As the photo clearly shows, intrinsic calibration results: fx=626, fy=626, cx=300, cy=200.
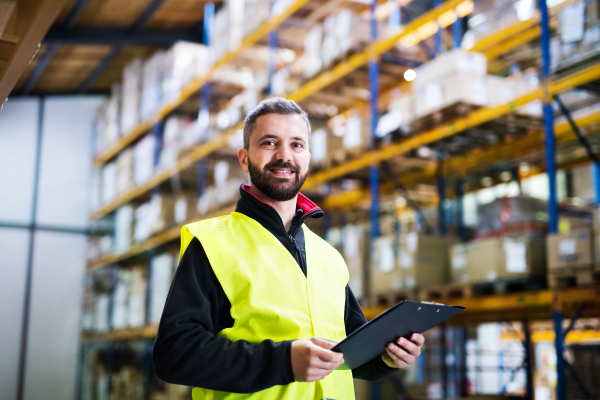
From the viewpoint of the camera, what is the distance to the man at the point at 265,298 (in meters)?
1.65

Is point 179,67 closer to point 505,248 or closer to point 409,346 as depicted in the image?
point 505,248

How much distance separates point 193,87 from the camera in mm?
10961

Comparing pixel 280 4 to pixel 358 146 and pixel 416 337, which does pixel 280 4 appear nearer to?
pixel 358 146

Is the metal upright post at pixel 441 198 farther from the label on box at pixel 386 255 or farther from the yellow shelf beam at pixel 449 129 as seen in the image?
the label on box at pixel 386 255

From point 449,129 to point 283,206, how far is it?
4.50 m

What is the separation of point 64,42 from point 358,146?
7154mm

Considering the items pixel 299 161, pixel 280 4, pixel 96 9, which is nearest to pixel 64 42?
pixel 96 9

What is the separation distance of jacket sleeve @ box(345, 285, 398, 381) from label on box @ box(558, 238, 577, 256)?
121 inches

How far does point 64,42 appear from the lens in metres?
11.7

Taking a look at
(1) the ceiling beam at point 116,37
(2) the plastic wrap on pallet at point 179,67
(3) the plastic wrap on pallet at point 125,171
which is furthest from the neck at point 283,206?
(3) the plastic wrap on pallet at point 125,171

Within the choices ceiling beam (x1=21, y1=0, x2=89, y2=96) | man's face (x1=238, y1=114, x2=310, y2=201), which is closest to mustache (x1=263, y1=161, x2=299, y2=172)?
man's face (x1=238, y1=114, x2=310, y2=201)

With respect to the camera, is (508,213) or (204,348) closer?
(204,348)

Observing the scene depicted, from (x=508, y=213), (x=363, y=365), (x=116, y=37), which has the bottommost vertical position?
(x=363, y=365)

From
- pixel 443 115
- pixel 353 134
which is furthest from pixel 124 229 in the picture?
pixel 443 115
